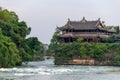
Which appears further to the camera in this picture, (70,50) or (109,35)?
(109,35)

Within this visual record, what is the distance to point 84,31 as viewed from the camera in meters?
114

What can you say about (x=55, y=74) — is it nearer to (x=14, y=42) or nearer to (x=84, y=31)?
(x=14, y=42)

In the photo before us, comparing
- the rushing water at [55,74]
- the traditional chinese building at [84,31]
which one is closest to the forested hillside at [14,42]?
the rushing water at [55,74]

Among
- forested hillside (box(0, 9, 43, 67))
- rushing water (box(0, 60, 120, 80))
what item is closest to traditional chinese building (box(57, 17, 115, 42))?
forested hillside (box(0, 9, 43, 67))

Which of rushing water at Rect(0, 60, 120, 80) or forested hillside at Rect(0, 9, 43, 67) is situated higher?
forested hillside at Rect(0, 9, 43, 67)

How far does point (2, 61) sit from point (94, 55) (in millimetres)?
32736

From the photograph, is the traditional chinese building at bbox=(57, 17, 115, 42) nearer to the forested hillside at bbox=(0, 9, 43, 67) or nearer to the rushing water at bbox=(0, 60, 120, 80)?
the forested hillside at bbox=(0, 9, 43, 67)

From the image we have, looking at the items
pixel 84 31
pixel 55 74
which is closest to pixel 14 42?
pixel 84 31

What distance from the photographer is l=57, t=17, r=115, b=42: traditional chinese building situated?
112875 mm

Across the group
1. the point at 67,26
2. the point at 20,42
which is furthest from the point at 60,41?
the point at 20,42

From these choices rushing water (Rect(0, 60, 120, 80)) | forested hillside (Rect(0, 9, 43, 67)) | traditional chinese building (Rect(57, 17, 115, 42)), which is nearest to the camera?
rushing water (Rect(0, 60, 120, 80))

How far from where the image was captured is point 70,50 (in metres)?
111

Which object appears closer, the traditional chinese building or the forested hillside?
the forested hillside

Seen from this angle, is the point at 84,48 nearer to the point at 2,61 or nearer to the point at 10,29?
the point at 10,29
